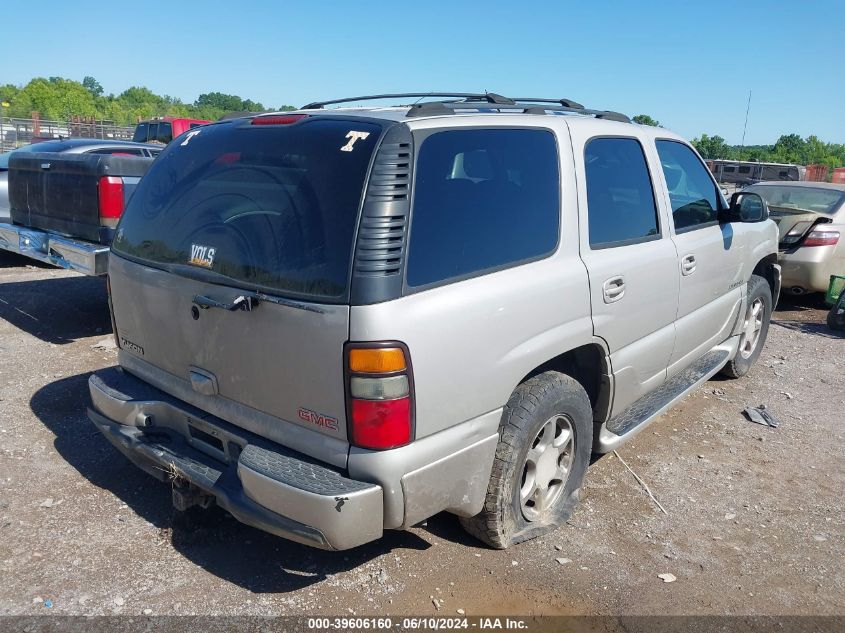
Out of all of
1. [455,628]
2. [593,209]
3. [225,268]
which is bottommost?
[455,628]

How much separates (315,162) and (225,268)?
57 cm

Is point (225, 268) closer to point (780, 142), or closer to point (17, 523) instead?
point (17, 523)

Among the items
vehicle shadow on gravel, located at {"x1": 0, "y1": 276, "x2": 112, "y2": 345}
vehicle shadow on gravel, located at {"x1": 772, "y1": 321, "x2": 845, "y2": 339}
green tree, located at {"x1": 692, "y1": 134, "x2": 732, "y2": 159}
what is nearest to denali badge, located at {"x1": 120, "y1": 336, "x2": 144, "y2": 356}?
vehicle shadow on gravel, located at {"x1": 0, "y1": 276, "x2": 112, "y2": 345}

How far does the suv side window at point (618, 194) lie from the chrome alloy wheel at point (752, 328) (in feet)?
7.01

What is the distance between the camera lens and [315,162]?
2.70 meters

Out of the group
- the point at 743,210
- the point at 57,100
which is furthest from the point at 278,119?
the point at 57,100

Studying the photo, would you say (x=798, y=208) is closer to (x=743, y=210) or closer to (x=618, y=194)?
(x=743, y=210)

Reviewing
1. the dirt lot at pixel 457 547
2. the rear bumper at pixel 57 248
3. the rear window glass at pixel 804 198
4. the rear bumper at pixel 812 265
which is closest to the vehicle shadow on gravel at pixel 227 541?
the dirt lot at pixel 457 547

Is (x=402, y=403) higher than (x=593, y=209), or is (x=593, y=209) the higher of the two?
(x=593, y=209)

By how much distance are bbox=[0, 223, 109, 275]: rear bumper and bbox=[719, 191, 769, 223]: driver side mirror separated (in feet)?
15.0

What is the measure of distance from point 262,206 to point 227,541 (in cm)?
163

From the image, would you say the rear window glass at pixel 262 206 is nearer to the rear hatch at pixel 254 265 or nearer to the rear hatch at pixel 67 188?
the rear hatch at pixel 254 265

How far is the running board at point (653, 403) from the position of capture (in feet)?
12.4

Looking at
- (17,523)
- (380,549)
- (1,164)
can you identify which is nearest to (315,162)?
(380,549)
